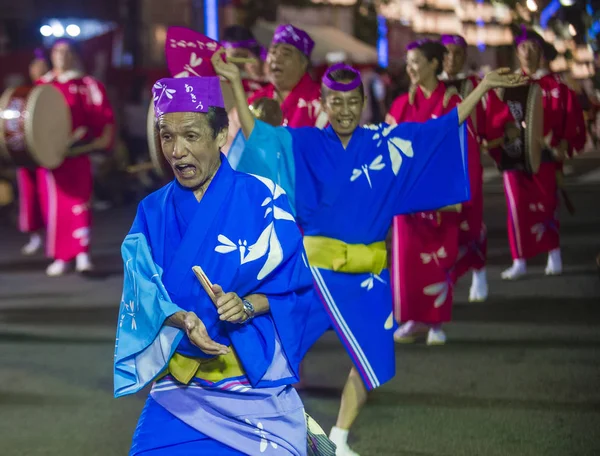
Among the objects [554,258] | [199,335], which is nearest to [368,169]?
[199,335]

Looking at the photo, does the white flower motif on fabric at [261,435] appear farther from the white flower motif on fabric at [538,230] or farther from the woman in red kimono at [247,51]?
the white flower motif on fabric at [538,230]

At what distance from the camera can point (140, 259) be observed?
294 cm

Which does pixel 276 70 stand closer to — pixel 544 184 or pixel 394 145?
pixel 394 145

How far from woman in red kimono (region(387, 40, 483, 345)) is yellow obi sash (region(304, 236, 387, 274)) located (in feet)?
7.20

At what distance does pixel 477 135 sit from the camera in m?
7.99

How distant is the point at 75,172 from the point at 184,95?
7181mm

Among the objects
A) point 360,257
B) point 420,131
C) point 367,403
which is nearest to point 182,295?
point 360,257

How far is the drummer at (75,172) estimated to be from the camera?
9.86 meters

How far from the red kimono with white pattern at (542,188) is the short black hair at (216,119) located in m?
6.36

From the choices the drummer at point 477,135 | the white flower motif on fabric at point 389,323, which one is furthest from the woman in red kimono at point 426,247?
the white flower motif on fabric at point 389,323

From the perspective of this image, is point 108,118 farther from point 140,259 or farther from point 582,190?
point 582,190

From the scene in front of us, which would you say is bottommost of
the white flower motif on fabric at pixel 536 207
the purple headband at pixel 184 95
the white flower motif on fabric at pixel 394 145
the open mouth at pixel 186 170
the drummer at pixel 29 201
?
the drummer at pixel 29 201

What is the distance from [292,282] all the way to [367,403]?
250cm

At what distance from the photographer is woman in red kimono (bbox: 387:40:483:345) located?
262 inches
